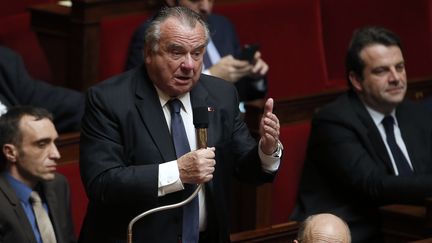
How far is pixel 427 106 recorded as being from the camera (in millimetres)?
2260

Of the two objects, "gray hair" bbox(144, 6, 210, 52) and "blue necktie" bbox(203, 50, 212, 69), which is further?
"blue necktie" bbox(203, 50, 212, 69)

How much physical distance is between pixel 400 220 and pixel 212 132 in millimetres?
556

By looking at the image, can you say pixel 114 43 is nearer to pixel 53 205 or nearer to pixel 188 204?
pixel 53 205

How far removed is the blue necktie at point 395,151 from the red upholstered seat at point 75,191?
613mm

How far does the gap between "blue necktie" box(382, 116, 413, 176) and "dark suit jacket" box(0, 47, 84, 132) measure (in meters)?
0.62

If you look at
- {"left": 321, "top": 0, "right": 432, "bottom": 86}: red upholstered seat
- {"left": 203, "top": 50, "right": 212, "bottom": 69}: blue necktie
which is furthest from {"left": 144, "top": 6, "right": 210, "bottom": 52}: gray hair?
{"left": 321, "top": 0, "right": 432, "bottom": 86}: red upholstered seat

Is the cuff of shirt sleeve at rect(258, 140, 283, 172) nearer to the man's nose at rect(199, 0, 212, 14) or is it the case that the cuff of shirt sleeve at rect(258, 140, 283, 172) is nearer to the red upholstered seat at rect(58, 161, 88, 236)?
the red upholstered seat at rect(58, 161, 88, 236)

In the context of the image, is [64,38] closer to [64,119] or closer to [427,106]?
[64,119]

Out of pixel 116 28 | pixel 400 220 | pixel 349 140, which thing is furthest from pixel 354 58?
pixel 116 28

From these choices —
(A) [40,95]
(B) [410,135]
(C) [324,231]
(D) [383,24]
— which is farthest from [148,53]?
(D) [383,24]

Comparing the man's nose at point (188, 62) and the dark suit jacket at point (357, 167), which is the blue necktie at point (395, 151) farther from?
the man's nose at point (188, 62)

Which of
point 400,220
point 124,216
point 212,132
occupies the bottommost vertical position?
point 400,220

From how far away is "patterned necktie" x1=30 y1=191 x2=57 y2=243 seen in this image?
1.77 m

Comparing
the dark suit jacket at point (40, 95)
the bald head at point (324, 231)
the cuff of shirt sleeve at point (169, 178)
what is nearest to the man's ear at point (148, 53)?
the cuff of shirt sleeve at point (169, 178)
